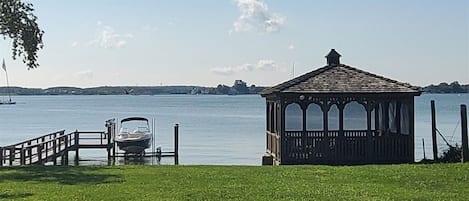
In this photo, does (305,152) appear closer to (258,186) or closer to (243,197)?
(258,186)

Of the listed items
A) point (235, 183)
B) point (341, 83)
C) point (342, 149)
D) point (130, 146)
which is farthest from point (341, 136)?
point (130, 146)

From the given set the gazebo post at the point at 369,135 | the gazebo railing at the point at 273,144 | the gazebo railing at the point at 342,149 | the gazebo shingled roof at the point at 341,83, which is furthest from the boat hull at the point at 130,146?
the gazebo post at the point at 369,135

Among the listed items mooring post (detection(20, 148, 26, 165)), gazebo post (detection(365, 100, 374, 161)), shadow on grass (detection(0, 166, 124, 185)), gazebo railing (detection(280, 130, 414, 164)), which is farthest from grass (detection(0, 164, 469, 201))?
mooring post (detection(20, 148, 26, 165))

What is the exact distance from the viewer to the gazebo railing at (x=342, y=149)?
2617cm

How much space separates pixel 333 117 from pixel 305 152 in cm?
185

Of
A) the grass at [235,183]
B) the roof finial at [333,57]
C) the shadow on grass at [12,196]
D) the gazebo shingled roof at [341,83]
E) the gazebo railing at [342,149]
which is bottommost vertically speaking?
the shadow on grass at [12,196]

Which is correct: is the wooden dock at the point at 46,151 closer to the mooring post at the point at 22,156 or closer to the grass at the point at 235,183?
the mooring post at the point at 22,156

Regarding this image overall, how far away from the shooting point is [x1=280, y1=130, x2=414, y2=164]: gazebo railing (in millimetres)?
26172

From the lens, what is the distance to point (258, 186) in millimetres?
16625

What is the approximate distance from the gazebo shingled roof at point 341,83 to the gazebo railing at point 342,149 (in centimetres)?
151

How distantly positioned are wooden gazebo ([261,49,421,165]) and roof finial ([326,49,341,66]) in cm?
146

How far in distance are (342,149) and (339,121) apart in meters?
1.01

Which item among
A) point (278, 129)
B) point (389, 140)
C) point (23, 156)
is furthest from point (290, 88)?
point (23, 156)

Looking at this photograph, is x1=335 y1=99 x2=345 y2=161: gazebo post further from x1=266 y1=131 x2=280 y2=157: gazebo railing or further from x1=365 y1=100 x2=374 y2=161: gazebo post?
x1=266 y1=131 x2=280 y2=157: gazebo railing
